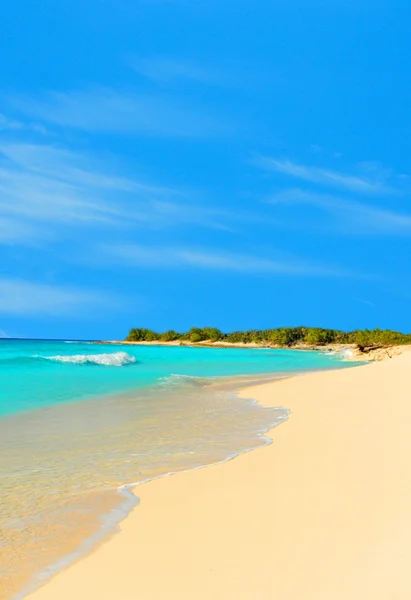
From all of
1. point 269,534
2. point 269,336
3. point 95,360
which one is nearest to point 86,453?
point 269,534

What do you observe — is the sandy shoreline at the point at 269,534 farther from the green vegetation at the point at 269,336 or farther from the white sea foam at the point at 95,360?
the green vegetation at the point at 269,336

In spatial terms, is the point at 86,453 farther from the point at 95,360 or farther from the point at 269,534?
the point at 95,360

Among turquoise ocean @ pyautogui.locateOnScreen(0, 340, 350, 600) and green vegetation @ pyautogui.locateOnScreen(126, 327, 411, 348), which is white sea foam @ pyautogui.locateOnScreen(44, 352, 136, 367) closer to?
turquoise ocean @ pyautogui.locateOnScreen(0, 340, 350, 600)

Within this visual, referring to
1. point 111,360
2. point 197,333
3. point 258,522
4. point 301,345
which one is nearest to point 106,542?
point 258,522

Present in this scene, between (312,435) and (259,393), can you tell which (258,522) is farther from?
(259,393)

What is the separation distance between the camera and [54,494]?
5.37 m

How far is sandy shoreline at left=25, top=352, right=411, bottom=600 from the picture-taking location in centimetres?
307

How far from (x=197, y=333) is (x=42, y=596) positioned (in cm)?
12178

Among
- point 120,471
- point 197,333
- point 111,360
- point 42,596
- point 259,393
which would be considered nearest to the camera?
point 42,596

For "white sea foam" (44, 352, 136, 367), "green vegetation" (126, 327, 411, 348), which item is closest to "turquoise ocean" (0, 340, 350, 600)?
"white sea foam" (44, 352, 136, 367)

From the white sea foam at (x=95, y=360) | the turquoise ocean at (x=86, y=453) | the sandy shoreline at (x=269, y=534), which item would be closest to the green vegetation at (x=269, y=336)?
the white sea foam at (x=95, y=360)

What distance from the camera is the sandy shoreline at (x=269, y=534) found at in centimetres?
307

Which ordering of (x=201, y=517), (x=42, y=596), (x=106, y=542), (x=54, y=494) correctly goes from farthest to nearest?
1. (x=54, y=494)
2. (x=201, y=517)
3. (x=106, y=542)
4. (x=42, y=596)

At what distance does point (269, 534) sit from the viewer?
12.6 ft
